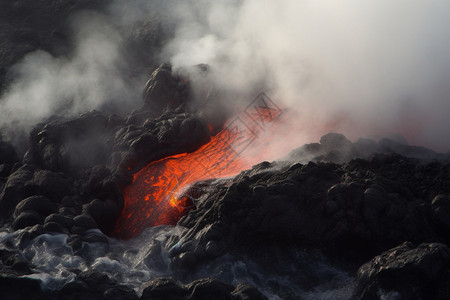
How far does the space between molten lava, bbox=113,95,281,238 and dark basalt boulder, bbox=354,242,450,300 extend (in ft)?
18.7

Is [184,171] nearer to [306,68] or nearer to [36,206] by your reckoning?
[36,206]

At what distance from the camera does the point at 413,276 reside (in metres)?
11.2

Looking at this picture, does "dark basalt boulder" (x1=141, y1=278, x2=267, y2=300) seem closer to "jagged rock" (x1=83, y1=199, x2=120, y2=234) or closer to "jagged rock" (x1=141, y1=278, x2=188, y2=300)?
"jagged rock" (x1=141, y1=278, x2=188, y2=300)

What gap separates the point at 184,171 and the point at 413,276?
301 inches

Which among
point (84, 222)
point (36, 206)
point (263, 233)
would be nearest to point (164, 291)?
point (263, 233)

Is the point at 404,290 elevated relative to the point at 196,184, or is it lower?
lower

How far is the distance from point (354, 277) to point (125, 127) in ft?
29.3

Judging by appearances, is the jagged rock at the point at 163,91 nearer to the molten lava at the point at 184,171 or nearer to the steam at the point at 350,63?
the steam at the point at 350,63

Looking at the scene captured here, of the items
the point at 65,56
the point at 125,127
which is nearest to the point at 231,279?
the point at 125,127

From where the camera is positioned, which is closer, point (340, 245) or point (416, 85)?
point (340, 245)

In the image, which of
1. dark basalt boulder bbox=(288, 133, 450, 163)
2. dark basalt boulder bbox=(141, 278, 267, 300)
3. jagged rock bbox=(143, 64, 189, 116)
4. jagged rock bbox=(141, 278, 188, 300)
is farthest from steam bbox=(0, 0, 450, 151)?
jagged rock bbox=(141, 278, 188, 300)

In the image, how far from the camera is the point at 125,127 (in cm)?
1817

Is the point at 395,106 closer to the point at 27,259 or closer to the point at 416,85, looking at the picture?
the point at 416,85

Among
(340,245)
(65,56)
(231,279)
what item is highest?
(65,56)
